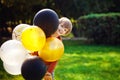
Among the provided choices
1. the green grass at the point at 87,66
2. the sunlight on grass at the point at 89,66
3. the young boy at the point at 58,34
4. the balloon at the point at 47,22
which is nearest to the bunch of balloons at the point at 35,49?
the balloon at the point at 47,22

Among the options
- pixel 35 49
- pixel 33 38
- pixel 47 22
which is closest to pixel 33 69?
pixel 35 49

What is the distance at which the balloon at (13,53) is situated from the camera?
4.65 metres

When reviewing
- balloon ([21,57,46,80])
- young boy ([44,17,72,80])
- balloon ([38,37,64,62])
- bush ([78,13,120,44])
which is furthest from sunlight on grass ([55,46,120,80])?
balloon ([21,57,46,80])

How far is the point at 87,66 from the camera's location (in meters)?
10.0

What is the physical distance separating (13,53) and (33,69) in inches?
13.3

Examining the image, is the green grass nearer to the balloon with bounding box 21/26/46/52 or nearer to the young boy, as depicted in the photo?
the young boy

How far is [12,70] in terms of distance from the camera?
475cm

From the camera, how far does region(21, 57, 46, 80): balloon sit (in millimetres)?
4527

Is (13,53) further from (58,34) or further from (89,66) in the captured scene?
(89,66)

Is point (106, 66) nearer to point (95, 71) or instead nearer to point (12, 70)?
point (95, 71)

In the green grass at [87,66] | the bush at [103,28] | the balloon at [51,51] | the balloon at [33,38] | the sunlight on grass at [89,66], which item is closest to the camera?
the balloon at [33,38]

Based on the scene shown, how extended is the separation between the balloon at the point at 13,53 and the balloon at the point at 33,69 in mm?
133

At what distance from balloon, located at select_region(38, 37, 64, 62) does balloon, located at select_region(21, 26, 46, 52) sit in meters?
0.11

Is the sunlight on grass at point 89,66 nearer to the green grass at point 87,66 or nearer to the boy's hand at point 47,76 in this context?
the green grass at point 87,66
